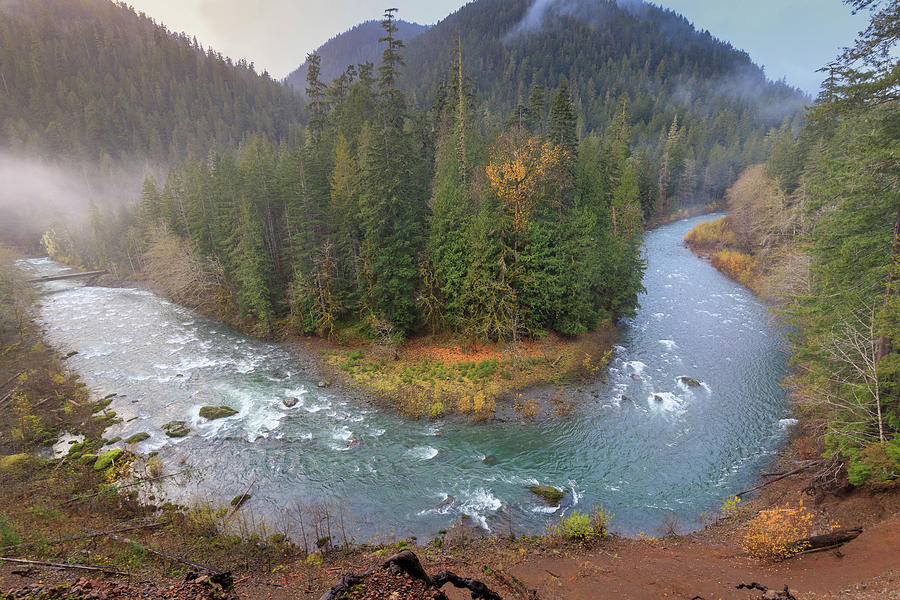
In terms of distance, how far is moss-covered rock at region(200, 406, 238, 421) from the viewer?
26.2 meters

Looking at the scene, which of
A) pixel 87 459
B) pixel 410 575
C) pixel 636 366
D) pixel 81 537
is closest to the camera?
pixel 410 575

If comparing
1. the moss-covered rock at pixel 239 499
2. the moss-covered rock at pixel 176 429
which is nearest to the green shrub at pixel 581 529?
the moss-covered rock at pixel 239 499

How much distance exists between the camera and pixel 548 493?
1952cm

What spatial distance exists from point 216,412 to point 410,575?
25489 millimetres

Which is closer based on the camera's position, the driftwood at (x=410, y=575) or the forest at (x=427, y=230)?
the driftwood at (x=410, y=575)

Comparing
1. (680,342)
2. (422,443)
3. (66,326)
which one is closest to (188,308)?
(66,326)

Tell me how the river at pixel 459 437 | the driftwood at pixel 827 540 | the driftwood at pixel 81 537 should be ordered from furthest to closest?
the river at pixel 459 437
the driftwood at pixel 827 540
the driftwood at pixel 81 537

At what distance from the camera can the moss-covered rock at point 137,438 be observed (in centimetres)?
2338

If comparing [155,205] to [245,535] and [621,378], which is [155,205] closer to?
[245,535]

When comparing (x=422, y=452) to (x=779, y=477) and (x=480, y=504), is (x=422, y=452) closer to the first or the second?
(x=480, y=504)

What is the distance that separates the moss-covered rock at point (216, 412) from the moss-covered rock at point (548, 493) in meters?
20.5

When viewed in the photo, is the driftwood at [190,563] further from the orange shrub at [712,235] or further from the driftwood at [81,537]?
the orange shrub at [712,235]

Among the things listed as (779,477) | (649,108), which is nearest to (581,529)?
(779,477)

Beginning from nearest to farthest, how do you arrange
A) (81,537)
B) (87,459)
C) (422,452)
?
(81,537), (87,459), (422,452)
